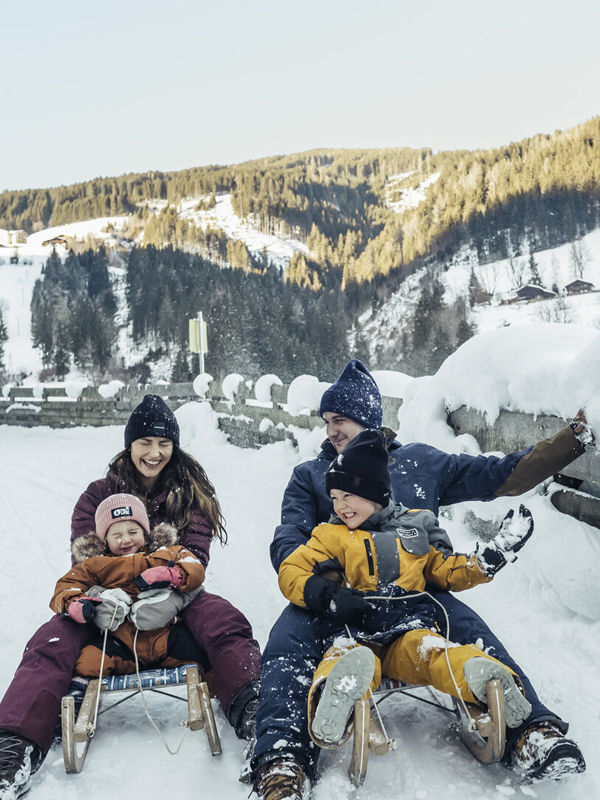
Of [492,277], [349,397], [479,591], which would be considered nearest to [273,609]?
[479,591]

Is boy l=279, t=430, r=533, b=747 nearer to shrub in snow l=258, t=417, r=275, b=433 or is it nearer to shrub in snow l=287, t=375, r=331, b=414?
shrub in snow l=287, t=375, r=331, b=414

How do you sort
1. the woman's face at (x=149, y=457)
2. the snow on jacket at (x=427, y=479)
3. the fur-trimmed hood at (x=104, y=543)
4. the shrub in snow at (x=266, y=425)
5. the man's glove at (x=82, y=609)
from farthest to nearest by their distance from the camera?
the shrub in snow at (x=266, y=425)
the woman's face at (x=149, y=457)
the fur-trimmed hood at (x=104, y=543)
the snow on jacket at (x=427, y=479)
the man's glove at (x=82, y=609)

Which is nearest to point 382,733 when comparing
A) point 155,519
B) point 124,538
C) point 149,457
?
point 124,538

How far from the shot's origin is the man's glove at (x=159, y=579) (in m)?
2.25

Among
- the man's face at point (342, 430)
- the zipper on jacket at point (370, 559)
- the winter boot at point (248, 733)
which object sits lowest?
the winter boot at point (248, 733)

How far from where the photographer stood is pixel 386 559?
2039 mm

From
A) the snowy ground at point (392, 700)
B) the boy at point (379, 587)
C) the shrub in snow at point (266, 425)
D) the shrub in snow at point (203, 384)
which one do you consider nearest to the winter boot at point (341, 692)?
the boy at point (379, 587)

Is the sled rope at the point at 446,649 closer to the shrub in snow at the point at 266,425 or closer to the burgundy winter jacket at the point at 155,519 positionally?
the burgundy winter jacket at the point at 155,519

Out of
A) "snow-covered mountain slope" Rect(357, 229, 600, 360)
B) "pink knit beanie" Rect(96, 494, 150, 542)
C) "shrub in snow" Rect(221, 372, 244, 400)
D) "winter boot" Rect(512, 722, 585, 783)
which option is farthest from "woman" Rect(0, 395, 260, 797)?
"snow-covered mountain slope" Rect(357, 229, 600, 360)

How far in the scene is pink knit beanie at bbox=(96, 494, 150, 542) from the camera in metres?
2.52

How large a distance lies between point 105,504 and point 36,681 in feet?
2.59

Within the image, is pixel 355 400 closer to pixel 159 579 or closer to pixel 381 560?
pixel 381 560

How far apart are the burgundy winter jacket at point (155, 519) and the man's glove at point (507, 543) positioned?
4.13ft

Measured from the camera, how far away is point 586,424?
88.5 inches
